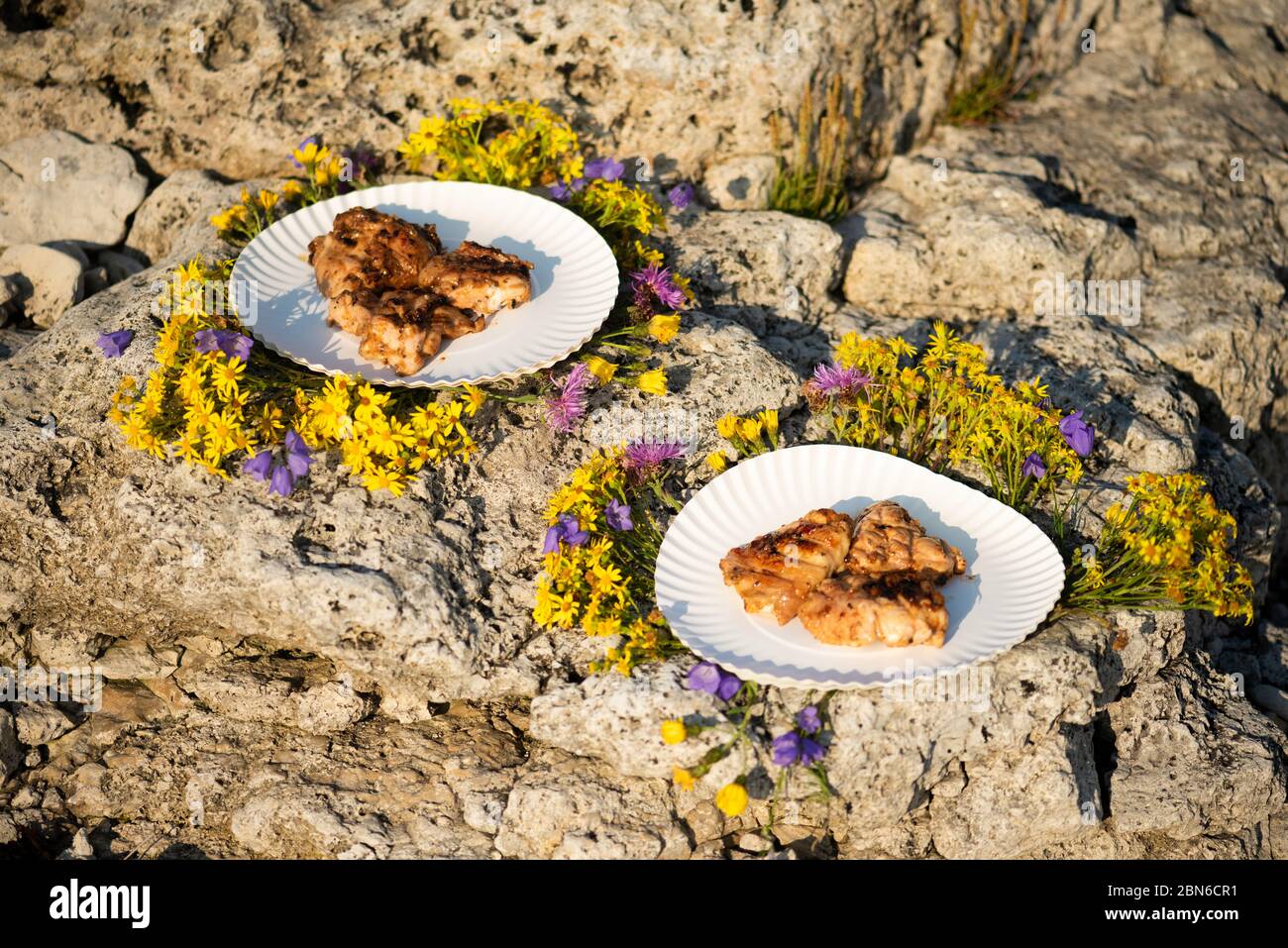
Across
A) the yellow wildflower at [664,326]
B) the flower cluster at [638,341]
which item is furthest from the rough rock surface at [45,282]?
the yellow wildflower at [664,326]

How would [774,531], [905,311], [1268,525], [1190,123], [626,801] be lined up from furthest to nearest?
[1190,123] → [905,311] → [1268,525] → [774,531] → [626,801]

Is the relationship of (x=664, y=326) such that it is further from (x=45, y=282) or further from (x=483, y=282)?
(x=45, y=282)

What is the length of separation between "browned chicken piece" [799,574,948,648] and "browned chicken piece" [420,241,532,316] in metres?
2.46

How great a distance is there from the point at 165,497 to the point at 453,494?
4.91 feet

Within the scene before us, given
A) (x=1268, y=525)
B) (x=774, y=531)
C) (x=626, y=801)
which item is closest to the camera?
(x=626, y=801)

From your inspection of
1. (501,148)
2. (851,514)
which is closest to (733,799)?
(851,514)

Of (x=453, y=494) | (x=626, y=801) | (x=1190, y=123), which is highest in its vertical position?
(x=1190, y=123)

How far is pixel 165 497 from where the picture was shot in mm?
5980

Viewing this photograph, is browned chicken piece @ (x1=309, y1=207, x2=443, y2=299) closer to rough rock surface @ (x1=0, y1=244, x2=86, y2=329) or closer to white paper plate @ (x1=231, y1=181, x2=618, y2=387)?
white paper plate @ (x1=231, y1=181, x2=618, y2=387)

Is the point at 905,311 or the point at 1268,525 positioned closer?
the point at 1268,525

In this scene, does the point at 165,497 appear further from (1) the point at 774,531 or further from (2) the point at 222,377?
(1) the point at 774,531

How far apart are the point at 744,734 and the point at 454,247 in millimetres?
3635

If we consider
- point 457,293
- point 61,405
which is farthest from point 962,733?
point 61,405

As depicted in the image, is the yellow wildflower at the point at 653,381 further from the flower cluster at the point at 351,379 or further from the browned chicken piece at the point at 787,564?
the browned chicken piece at the point at 787,564
